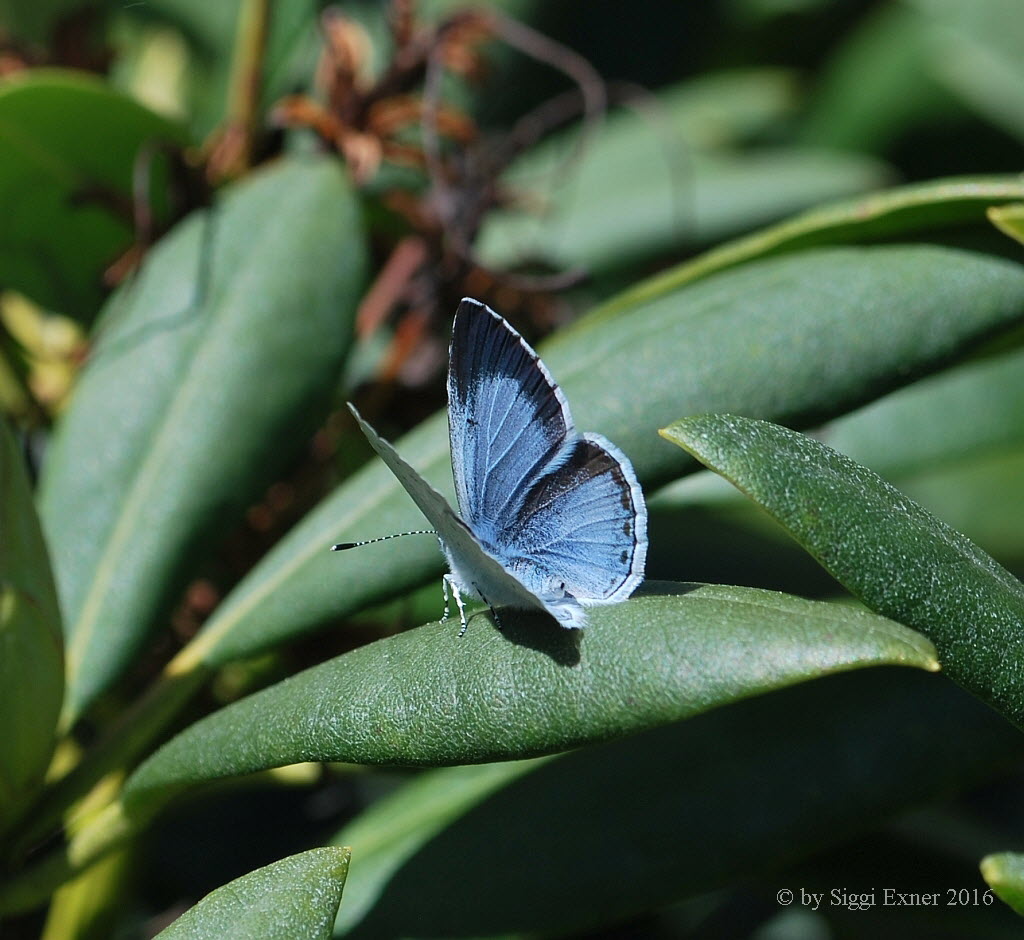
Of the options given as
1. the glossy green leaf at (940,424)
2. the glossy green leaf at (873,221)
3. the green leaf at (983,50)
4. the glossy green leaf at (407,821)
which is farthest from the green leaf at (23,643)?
the green leaf at (983,50)

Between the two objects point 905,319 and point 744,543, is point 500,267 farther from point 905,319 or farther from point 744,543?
point 905,319

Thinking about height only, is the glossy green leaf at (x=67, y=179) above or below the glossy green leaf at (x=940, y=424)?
above

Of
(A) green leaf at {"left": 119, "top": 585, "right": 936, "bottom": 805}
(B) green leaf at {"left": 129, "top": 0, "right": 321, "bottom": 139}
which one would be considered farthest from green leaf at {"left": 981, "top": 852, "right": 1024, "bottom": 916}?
(B) green leaf at {"left": 129, "top": 0, "right": 321, "bottom": 139}

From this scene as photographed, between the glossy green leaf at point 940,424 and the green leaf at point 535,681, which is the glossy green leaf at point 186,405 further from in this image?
the glossy green leaf at point 940,424

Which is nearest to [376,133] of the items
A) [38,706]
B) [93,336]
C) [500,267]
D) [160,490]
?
[500,267]

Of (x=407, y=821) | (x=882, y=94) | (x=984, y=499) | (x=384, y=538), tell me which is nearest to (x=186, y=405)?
(x=384, y=538)

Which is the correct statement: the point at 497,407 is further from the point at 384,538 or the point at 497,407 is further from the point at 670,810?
the point at 670,810
